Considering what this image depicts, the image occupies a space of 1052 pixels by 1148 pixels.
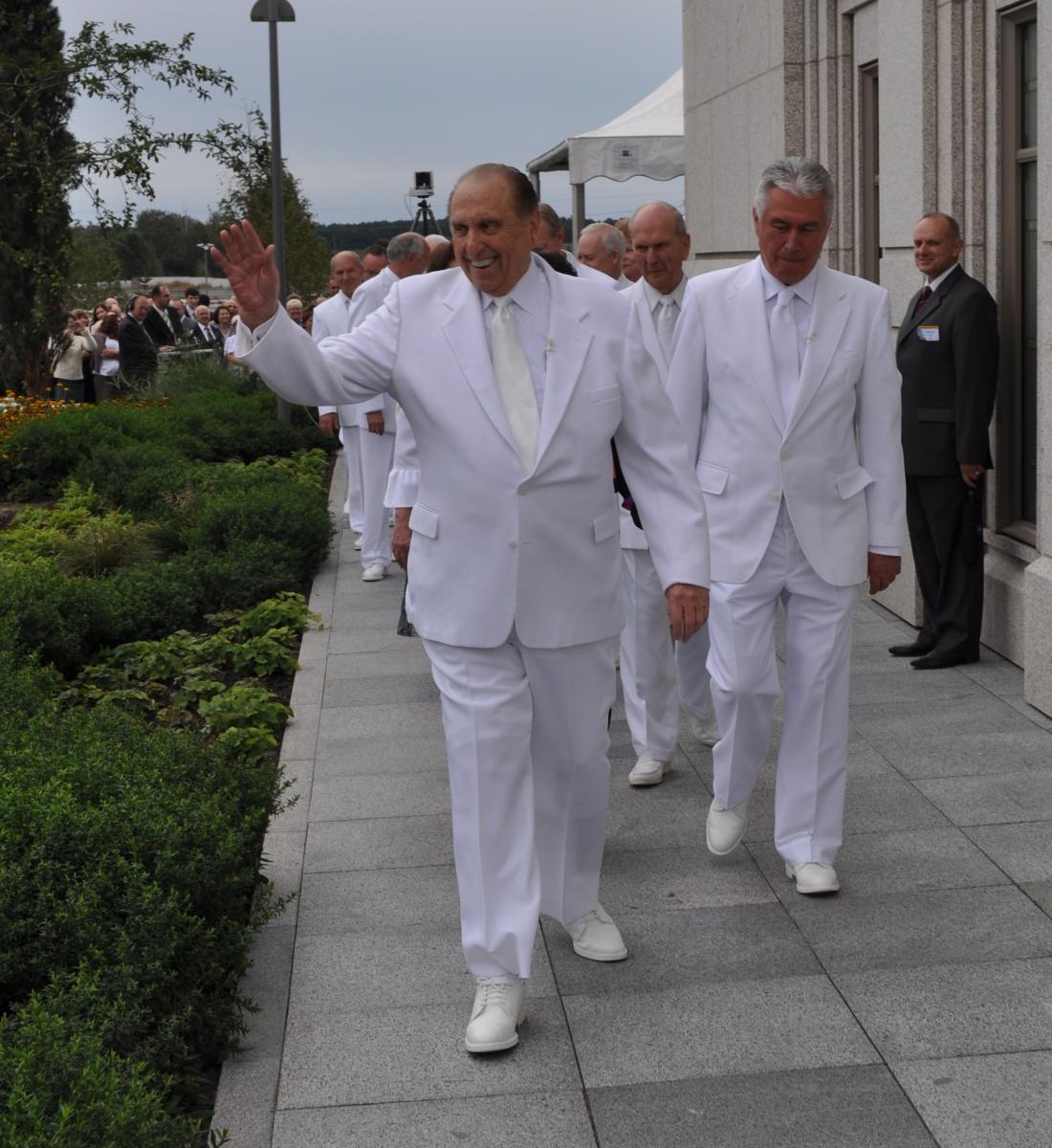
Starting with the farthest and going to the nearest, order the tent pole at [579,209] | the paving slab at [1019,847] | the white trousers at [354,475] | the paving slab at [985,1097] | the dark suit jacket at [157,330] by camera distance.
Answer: the tent pole at [579,209] → the dark suit jacket at [157,330] → the white trousers at [354,475] → the paving slab at [1019,847] → the paving slab at [985,1097]

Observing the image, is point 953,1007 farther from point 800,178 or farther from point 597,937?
point 800,178

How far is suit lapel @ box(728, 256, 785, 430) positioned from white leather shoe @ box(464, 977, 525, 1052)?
1897 mm

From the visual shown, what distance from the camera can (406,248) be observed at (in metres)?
10.1

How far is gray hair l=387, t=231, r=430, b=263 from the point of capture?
10094 millimetres

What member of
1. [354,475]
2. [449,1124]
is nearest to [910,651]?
[449,1124]

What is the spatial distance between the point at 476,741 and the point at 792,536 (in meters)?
1.42

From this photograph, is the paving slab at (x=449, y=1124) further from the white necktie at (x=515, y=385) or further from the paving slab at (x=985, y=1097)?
the white necktie at (x=515, y=385)

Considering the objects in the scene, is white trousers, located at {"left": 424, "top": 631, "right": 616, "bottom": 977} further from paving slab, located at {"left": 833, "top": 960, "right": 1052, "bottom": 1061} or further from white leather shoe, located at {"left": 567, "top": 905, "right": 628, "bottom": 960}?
paving slab, located at {"left": 833, "top": 960, "right": 1052, "bottom": 1061}

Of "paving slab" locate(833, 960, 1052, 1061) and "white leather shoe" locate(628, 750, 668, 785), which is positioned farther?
"white leather shoe" locate(628, 750, 668, 785)

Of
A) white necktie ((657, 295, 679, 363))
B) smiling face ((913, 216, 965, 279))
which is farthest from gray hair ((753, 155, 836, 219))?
smiling face ((913, 216, 965, 279))

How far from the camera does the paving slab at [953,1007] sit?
427cm

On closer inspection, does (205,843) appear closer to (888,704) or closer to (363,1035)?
(363,1035)

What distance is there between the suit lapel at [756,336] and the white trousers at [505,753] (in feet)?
3.72

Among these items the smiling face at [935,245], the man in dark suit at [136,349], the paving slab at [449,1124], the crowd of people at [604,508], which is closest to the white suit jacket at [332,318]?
the smiling face at [935,245]
